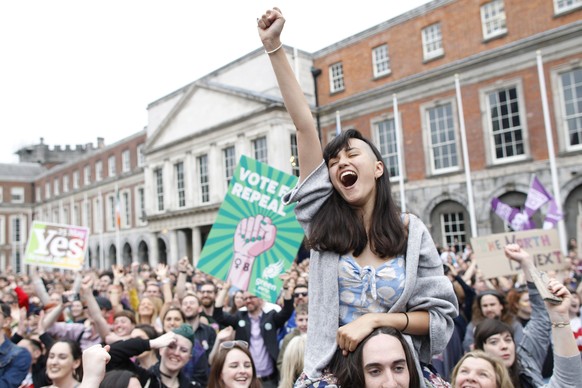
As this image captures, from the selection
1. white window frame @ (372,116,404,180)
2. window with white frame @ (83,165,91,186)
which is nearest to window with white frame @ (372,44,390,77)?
white window frame @ (372,116,404,180)

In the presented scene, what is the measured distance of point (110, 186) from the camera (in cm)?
4322

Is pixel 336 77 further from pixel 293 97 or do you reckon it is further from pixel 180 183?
pixel 293 97

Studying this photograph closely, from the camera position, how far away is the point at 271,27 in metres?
2.11

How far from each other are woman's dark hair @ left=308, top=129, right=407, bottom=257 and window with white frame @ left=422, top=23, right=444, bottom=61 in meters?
21.4

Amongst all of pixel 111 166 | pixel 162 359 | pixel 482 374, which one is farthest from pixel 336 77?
pixel 111 166

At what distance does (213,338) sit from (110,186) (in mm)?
40777

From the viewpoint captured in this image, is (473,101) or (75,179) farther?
(75,179)

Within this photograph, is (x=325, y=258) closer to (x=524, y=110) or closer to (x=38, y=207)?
(x=524, y=110)

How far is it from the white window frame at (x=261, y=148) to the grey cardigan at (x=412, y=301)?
78.1 ft

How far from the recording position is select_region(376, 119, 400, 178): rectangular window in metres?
22.9

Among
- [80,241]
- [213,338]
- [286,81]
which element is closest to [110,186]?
[80,241]

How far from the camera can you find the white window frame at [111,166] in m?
43.3

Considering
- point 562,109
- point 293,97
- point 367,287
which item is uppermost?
point 562,109

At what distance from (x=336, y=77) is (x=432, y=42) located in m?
5.92
